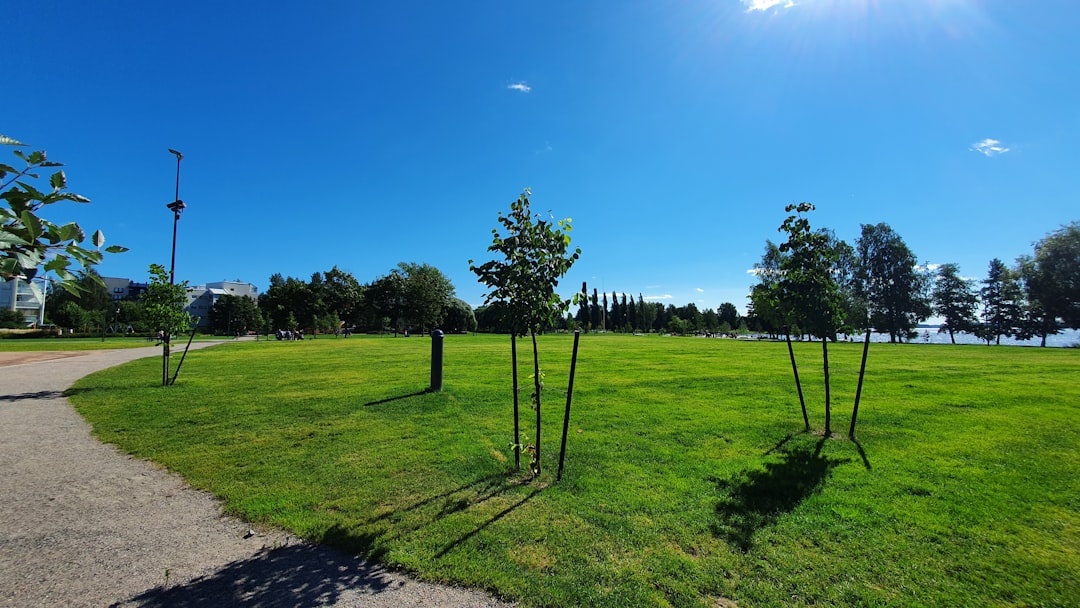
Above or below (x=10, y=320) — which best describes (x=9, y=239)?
below

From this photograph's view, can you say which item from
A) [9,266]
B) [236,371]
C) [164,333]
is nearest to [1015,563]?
[9,266]

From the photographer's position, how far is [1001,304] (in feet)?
168

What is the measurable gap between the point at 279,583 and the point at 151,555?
138 centimetres

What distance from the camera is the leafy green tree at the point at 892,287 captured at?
176 feet

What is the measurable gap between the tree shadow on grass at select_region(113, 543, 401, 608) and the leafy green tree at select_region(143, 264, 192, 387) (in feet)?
40.7

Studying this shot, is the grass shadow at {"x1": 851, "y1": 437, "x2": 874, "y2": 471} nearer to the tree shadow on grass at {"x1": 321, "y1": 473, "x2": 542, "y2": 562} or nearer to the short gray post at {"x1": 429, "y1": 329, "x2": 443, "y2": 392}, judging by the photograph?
the tree shadow on grass at {"x1": 321, "y1": 473, "x2": 542, "y2": 562}

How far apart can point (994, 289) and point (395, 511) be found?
7242cm

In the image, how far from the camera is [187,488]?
5.38 metres

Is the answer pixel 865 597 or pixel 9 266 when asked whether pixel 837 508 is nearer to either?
pixel 865 597

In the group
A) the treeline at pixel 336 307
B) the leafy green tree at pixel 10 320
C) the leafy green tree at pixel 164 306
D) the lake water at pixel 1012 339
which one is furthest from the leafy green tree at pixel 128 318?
the lake water at pixel 1012 339

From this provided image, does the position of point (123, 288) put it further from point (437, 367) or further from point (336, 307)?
point (437, 367)

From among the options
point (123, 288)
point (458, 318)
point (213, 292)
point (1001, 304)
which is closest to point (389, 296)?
point (458, 318)

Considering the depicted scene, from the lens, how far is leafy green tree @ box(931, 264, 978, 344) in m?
53.7

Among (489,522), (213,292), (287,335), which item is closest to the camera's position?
(489,522)
